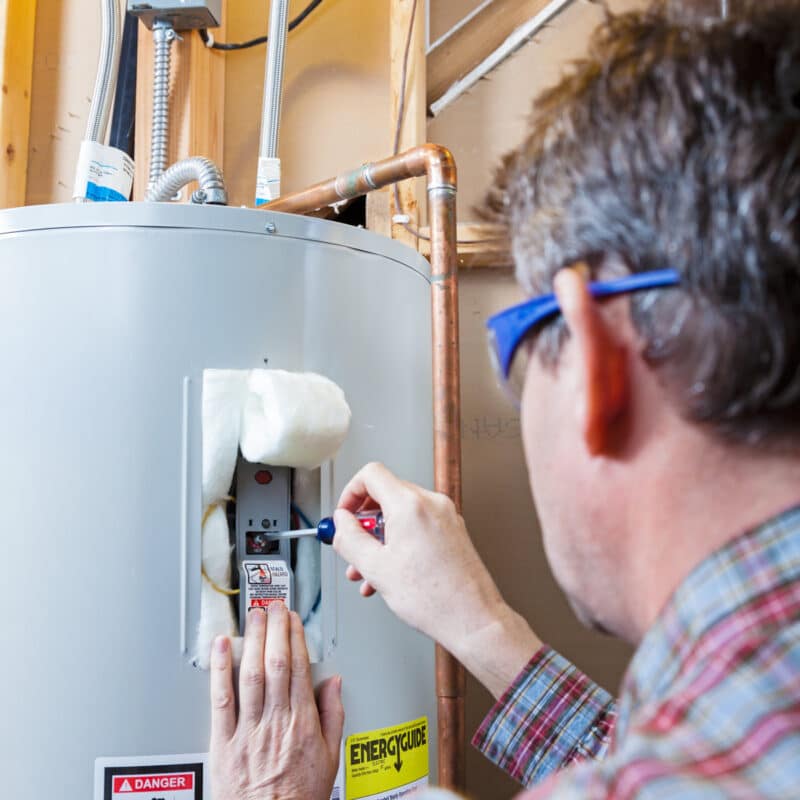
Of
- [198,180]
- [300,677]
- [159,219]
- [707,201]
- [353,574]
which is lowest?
[300,677]

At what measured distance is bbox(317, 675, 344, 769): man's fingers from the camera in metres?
0.97

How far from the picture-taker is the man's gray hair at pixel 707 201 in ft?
1.42

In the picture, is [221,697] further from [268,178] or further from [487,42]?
[487,42]

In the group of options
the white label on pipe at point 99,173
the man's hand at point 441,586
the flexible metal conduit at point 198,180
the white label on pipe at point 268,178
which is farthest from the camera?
the white label on pipe at point 268,178

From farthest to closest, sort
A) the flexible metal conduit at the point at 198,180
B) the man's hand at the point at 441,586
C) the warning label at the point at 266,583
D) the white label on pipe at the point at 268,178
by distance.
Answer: the white label on pipe at the point at 268,178, the flexible metal conduit at the point at 198,180, the warning label at the point at 266,583, the man's hand at the point at 441,586

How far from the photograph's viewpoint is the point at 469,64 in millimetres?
1636

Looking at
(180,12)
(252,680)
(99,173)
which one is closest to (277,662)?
(252,680)

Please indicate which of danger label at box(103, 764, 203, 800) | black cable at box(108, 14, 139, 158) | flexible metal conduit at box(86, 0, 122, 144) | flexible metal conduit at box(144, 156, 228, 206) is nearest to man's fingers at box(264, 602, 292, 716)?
danger label at box(103, 764, 203, 800)

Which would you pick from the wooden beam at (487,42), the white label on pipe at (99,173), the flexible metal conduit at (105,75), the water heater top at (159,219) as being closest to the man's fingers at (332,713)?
the water heater top at (159,219)

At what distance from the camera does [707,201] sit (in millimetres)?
440

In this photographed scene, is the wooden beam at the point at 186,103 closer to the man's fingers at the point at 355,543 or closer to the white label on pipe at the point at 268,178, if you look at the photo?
the white label on pipe at the point at 268,178

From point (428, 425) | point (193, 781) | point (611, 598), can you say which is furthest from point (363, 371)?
point (611, 598)

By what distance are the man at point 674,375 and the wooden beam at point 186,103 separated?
3.66 ft

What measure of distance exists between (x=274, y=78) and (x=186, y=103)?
17 centimetres
